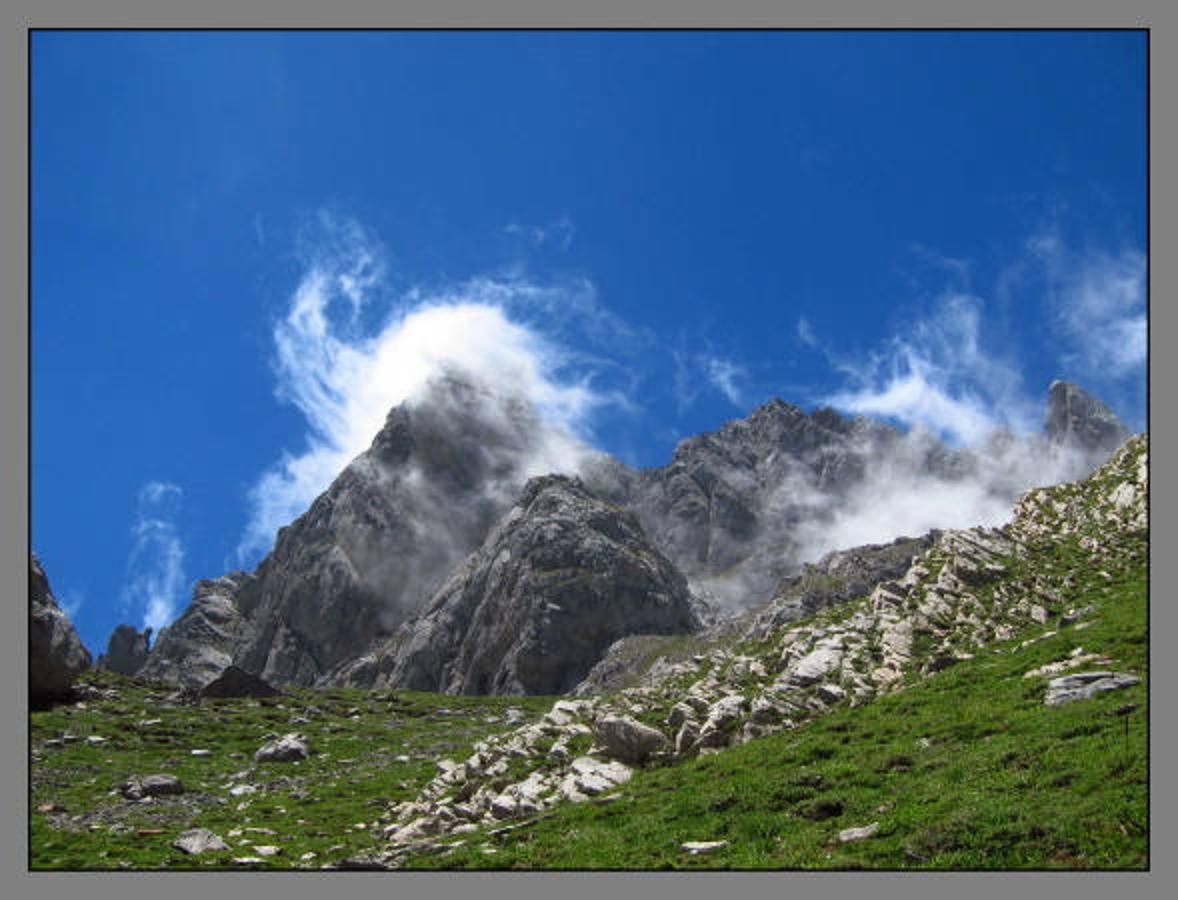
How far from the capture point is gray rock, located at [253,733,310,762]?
64625 mm

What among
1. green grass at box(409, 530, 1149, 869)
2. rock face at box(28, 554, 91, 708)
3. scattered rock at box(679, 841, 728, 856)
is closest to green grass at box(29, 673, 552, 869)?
rock face at box(28, 554, 91, 708)

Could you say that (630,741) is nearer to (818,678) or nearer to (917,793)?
(818,678)

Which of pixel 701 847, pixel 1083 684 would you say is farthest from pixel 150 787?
pixel 1083 684

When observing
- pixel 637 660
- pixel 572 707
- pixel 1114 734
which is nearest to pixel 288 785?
pixel 572 707

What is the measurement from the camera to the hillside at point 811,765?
21844mm

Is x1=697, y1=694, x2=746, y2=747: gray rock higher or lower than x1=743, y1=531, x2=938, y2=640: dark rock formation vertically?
lower

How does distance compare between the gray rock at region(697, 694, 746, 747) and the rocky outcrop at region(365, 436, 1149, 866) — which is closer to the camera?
the rocky outcrop at region(365, 436, 1149, 866)

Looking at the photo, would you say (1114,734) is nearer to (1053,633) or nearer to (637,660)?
(1053,633)

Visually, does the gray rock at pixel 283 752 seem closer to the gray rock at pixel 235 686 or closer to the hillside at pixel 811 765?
the hillside at pixel 811 765

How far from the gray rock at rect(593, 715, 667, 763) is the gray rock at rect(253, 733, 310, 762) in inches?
1438

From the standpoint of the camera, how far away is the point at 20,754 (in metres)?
29.9

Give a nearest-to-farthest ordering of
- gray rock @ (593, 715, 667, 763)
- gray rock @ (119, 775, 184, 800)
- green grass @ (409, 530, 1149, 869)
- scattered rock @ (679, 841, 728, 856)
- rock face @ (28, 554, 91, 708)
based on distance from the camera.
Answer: green grass @ (409, 530, 1149, 869) < scattered rock @ (679, 841, 728, 856) < gray rock @ (593, 715, 667, 763) < gray rock @ (119, 775, 184, 800) < rock face @ (28, 554, 91, 708)

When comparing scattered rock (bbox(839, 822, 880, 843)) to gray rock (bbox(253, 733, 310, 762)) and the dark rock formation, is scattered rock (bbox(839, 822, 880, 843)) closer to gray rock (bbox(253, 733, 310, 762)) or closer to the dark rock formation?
gray rock (bbox(253, 733, 310, 762))

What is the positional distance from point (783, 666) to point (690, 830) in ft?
72.8
